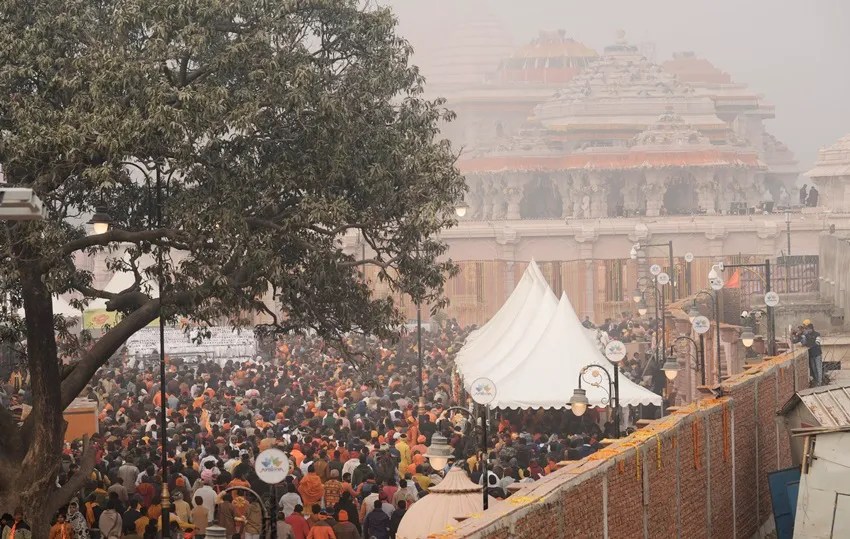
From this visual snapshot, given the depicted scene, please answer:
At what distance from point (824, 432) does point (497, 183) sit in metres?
84.9

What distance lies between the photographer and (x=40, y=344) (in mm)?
23062

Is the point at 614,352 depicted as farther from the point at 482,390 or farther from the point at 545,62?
the point at 545,62

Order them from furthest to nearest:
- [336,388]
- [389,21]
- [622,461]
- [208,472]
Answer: [336,388] → [389,21] → [208,472] → [622,461]

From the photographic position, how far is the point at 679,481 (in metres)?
20.3

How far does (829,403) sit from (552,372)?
9.10m

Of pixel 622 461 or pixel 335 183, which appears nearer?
pixel 622 461

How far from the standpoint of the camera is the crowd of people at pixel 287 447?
2148 centimetres

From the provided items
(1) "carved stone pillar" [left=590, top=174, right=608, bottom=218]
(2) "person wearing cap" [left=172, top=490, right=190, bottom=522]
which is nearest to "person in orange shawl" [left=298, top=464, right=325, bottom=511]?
(2) "person wearing cap" [left=172, top=490, right=190, bottom=522]

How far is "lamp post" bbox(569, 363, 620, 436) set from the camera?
24.6m

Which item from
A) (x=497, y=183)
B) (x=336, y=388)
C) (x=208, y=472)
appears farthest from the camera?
(x=497, y=183)

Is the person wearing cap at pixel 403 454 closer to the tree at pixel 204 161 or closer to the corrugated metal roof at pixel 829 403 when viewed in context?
the tree at pixel 204 161

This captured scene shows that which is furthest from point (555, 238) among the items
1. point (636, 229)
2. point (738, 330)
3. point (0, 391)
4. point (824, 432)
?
point (824, 432)

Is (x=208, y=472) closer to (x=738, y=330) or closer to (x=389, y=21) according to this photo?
(x=389, y=21)

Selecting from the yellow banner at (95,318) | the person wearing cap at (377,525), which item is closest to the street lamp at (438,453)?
the person wearing cap at (377,525)
